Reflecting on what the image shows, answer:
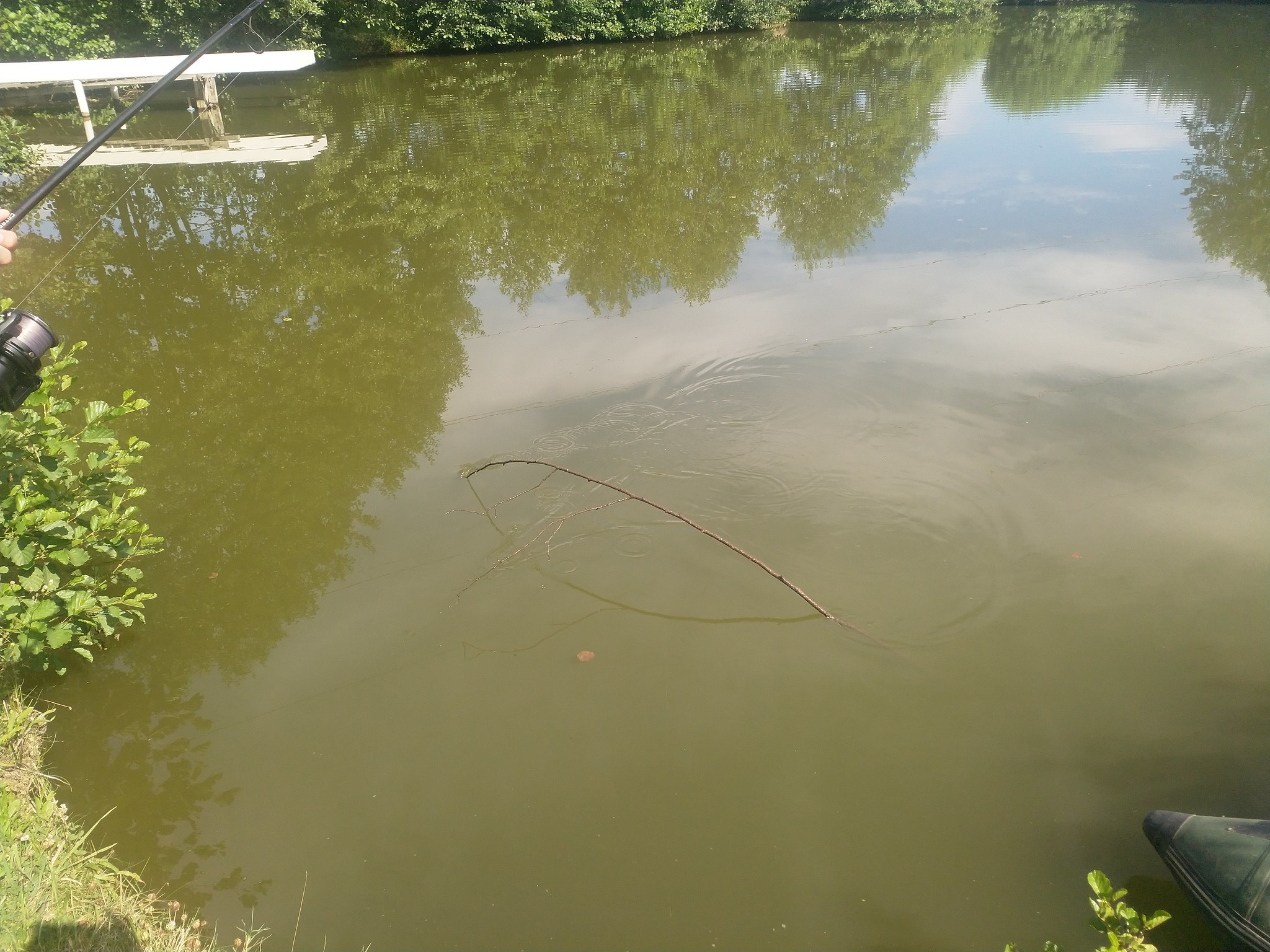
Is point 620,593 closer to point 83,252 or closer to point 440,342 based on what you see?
point 440,342

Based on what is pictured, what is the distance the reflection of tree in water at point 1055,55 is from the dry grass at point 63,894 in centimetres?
1609

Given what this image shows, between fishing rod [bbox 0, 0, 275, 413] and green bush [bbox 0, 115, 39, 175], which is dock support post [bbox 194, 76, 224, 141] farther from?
fishing rod [bbox 0, 0, 275, 413]

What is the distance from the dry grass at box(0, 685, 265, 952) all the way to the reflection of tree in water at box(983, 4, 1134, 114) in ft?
52.8

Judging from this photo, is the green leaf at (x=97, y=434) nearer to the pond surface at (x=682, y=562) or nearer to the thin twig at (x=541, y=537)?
the pond surface at (x=682, y=562)

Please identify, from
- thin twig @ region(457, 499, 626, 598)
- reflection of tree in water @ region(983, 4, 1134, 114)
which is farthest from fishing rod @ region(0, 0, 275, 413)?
reflection of tree in water @ region(983, 4, 1134, 114)

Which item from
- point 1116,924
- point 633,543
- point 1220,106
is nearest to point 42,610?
point 633,543

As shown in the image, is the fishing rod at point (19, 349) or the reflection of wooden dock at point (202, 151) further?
the reflection of wooden dock at point (202, 151)

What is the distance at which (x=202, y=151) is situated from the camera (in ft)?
41.8

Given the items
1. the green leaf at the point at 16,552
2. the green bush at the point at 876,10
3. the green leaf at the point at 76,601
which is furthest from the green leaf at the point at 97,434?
the green bush at the point at 876,10

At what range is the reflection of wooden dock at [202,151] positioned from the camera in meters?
12.1

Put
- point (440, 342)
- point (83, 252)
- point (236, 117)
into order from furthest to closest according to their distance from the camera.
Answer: point (236, 117), point (83, 252), point (440, 342)

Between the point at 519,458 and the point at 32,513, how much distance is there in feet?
8.28

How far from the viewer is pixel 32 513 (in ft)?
10.9

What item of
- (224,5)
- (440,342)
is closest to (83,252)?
(440,342)
